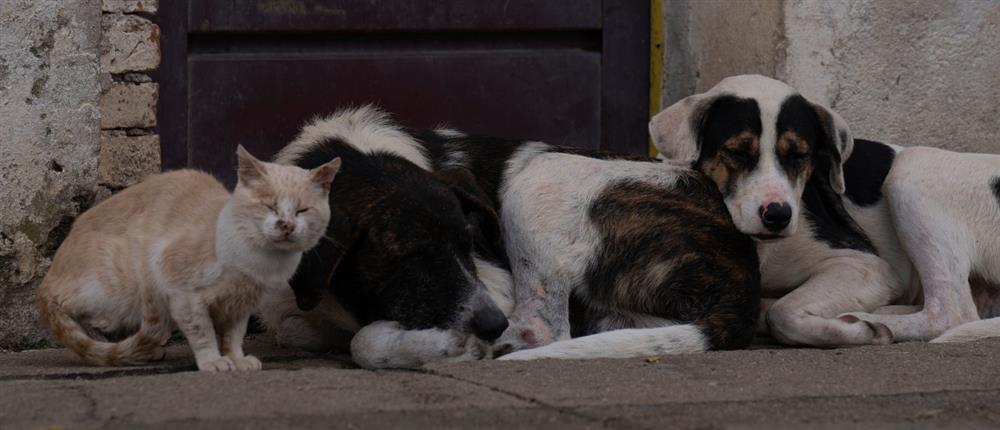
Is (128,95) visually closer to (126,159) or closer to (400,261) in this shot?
(126,159)

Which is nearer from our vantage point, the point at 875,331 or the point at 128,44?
the point at 875,331

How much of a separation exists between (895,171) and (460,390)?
229 cm

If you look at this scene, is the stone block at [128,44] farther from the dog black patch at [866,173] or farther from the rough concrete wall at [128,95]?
the dog black patch at [866,173]

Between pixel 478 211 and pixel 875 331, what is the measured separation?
55.2 inches

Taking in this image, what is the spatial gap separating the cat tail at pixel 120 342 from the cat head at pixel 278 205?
50cm

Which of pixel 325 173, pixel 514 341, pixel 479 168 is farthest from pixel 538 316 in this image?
pixel 325 173

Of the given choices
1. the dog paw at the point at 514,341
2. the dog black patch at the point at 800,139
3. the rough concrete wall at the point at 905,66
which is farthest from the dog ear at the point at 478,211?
the rough concrete wall at the point at 905,66

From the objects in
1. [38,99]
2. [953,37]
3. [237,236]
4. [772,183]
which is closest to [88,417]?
[237,236]

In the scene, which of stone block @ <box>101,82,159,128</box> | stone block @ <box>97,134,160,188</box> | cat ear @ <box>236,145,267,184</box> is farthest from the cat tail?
stone block @ <box>101,82,159,128</box>

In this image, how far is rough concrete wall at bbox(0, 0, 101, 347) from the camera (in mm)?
5203

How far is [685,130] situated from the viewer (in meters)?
5.10

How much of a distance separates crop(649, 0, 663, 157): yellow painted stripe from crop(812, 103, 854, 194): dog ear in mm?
1187

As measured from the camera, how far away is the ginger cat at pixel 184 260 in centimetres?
410

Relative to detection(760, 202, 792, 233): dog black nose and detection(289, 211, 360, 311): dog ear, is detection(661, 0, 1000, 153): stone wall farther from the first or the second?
detection(289, 211, 360, 311): dog ear
